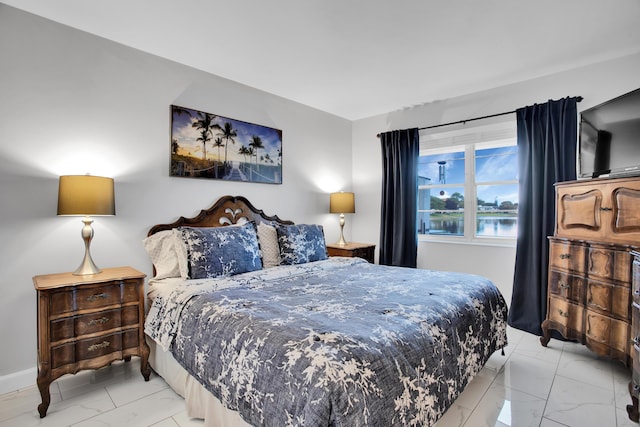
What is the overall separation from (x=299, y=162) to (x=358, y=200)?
1.14 m

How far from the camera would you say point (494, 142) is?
143 inches

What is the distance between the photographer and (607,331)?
7.55 feet

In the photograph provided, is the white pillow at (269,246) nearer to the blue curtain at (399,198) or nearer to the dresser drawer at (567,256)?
the blue curtain at (399,198)

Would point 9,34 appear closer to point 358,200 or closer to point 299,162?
point 299,162

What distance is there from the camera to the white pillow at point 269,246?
3.03 metres

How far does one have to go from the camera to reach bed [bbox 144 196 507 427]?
1.18 metres

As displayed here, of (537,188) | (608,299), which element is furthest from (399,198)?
(608,299)

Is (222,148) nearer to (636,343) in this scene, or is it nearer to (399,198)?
(399,198)

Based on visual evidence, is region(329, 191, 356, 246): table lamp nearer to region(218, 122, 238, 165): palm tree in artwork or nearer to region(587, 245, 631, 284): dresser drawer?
region(218, 122, 238, 165): palm tree in artwork

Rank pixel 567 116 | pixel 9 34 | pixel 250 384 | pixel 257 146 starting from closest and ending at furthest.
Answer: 1. pixel 250 384
2. pixel 9 34
3. pixel 567 116
4. pixel 257 146

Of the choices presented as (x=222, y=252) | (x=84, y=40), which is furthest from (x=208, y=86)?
(x=222, y=252)

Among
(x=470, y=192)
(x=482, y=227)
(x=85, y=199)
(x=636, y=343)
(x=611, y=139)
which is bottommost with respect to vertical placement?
(x=636, y=343)

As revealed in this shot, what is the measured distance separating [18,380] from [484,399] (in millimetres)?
3053

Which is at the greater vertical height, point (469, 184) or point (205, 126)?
point (205, 126)
